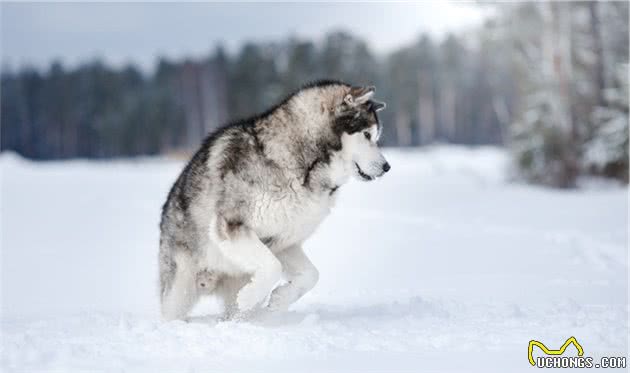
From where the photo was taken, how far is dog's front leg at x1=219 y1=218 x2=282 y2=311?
15.4 feet

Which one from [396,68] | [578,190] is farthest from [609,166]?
[396,68]

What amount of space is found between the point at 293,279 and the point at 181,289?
91 centimetres

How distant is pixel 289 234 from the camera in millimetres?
4945

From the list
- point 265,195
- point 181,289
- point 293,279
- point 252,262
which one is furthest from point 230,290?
point 265,195

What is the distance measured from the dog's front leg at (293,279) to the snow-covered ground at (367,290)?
174 mm

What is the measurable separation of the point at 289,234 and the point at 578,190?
48.7ft

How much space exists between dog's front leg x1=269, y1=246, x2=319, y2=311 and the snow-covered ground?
174 millimetres

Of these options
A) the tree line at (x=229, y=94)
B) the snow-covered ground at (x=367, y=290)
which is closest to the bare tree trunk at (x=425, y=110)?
the tree line at (x=229, y=94)

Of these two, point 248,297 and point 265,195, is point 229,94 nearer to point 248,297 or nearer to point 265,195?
point 265,195

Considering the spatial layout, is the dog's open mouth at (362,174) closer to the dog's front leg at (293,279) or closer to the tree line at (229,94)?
the dog's front leg at (293,279)

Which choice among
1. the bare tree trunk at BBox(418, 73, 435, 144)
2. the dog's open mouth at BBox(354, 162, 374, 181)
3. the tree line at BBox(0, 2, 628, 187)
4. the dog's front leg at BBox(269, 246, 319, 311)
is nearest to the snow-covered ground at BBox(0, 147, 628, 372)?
the dog's front leg at BBox(269, 246, 319, 311)

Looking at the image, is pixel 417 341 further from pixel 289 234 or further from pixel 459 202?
pixel 459 202

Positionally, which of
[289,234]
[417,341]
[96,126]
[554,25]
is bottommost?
[96,126]

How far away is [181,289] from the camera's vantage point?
524 centimetres
